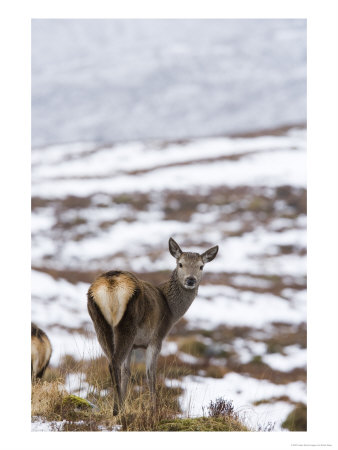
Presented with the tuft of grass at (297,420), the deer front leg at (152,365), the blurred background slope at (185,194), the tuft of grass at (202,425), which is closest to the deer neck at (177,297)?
the blurred background slope at (185,194)

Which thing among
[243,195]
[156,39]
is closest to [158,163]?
[243,195]

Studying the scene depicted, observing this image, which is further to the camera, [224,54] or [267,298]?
[224,54]

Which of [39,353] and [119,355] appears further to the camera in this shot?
[39,353]

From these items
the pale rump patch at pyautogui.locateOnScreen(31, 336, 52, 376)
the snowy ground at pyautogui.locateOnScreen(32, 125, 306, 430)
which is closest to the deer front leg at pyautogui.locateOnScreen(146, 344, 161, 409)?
the snowy ground at pyautogui.locateOnScreen(32, 125, 306, 430)

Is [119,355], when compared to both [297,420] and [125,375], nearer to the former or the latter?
[125,375]

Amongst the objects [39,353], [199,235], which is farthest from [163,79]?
[39,353]

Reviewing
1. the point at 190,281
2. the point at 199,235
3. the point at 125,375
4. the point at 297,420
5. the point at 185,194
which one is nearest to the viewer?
the point at 125,375

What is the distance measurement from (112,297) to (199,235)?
2243 cm

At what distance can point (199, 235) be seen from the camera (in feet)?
95.1

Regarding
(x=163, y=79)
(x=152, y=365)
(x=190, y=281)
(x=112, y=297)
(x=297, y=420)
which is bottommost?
(x=297, y=420)

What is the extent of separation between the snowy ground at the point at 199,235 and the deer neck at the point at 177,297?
39.6 inches
